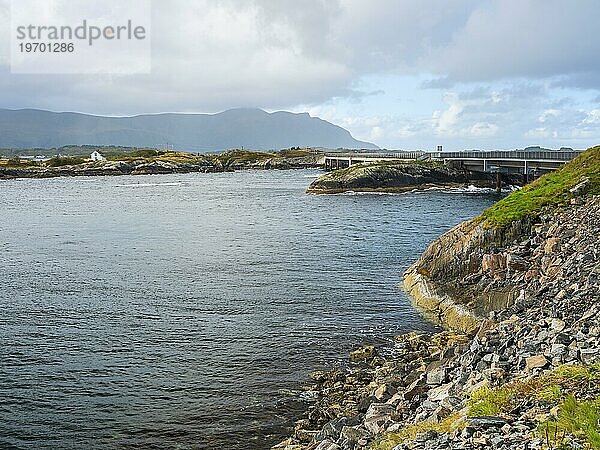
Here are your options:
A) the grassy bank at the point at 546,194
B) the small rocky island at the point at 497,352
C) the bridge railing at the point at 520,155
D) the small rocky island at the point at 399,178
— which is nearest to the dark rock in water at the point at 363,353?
the small rocky island at the point at 497,352

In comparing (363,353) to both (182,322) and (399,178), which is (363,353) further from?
(399,178)

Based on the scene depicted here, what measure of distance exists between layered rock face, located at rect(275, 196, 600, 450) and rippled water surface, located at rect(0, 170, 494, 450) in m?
1.61

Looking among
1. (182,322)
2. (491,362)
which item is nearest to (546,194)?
(491,362)

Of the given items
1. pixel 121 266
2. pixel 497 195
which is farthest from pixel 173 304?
pixel 497 195

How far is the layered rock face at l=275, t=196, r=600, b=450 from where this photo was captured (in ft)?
31.3

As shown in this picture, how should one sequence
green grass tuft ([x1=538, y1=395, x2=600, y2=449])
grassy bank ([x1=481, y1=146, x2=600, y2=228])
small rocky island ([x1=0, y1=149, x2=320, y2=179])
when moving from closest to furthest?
green grass tuft ([x1=538, y1=395, x2=600, y2=449]) < grassy bank ([x1=481, y1=146, x2=600, y2=228]) < small rocky island ([x1=0, y1=149, x2=320, y2=179])

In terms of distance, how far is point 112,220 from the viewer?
61125 mm

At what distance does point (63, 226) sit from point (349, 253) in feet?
98.4

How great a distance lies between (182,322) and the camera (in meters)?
24.9

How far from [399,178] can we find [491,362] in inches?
3582

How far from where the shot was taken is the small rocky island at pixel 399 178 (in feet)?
328

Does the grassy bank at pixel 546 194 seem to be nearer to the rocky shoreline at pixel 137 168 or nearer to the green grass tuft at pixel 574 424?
the green grass tuft at pixel 574 424

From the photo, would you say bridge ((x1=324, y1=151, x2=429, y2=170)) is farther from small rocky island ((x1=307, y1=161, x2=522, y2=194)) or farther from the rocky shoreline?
the rocky shoreline

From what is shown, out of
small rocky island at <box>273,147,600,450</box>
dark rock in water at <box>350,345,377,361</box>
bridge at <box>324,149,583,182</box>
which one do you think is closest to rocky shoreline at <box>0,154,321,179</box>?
bridge at <box>324,149,583,182</box>
